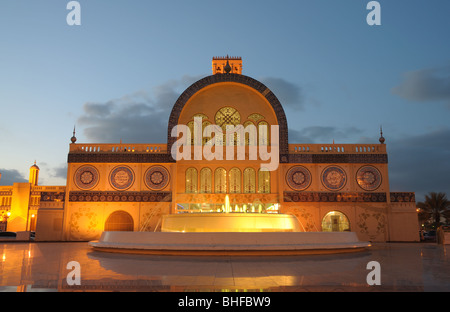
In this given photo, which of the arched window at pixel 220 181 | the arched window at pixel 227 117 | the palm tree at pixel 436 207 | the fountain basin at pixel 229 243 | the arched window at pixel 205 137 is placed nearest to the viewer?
the fountain basin at pixel 229 243

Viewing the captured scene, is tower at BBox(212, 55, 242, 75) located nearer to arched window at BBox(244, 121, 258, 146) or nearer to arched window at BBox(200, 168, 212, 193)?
arched window at BBox(244, 121, 258, 146)

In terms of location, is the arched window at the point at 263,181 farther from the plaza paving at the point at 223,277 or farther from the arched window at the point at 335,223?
the plaza paving at the point at 223,277

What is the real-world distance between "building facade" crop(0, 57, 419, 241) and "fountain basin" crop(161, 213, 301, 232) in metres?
10.5

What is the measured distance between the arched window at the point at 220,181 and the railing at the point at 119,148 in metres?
3.80

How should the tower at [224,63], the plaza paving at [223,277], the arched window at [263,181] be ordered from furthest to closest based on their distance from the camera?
the tower at [224,63] < the arched window at [263,181] < the plaza paving at [223,277]

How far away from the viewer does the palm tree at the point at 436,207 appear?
98.6ft

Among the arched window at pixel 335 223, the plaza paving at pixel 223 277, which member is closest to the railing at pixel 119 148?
the arched window at pixel 335 223

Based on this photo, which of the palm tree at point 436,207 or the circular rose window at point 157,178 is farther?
the palm tree at point 436,207

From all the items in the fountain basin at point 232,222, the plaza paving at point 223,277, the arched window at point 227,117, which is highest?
the arched window at point 227,117

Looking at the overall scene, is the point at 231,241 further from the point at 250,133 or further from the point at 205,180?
the point at 250,133

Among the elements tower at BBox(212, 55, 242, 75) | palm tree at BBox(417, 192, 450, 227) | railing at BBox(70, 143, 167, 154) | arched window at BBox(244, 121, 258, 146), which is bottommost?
palm tree at BBox(417, 192, 450, 227)

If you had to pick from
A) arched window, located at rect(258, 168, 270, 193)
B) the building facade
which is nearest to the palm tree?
the building facade

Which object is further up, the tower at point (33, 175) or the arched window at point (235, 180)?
the tower at point (33, 175)

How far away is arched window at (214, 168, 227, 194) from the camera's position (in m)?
23.6
